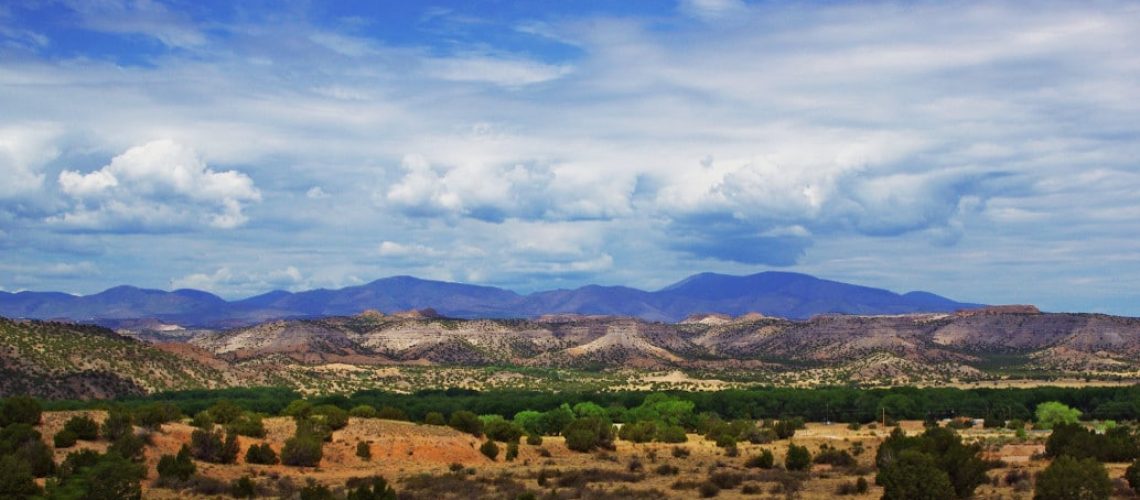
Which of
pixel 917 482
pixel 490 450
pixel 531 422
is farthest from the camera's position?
pixel 531 422

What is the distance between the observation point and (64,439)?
152ft

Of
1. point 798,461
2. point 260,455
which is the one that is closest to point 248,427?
point 260,455

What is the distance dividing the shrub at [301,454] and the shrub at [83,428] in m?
8.49

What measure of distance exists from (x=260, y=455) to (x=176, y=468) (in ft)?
23.8

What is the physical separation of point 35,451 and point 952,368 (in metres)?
153

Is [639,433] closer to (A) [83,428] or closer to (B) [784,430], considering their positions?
(B) [784,430]

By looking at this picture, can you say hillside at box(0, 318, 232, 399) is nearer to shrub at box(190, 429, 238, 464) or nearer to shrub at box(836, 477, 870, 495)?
shrub at box(190, 429, 238, 464)

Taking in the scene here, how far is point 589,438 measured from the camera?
6088cm

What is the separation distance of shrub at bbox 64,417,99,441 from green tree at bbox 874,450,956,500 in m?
34.8

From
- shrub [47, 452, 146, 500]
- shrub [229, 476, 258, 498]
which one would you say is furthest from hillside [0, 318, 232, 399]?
shrub [47, 452, 146, 500]

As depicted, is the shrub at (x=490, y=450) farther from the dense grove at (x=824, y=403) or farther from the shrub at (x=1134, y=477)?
the shrub at (x=1134, y=477)

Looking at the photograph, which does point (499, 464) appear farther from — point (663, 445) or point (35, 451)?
point (35, 451)

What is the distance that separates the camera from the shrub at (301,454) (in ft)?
168

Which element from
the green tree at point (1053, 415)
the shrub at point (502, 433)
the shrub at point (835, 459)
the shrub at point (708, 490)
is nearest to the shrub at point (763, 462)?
the shrub at point (835, 459)
